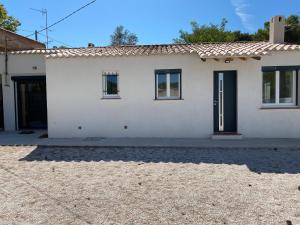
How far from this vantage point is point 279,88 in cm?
1323

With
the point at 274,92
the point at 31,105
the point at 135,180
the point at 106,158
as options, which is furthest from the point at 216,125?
the point at 31,105

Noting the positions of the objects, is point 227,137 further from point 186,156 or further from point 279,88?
point 186,156

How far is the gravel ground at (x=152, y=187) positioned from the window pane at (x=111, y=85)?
3.72m

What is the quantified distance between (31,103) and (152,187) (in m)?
11.6

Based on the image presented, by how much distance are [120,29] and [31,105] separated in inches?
1907

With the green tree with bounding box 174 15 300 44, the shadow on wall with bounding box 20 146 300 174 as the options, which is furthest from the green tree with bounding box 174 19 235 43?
the shadow on wall with bounding box 20 146 300 174

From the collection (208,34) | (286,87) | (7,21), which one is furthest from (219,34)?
(286,87)

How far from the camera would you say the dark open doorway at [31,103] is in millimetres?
16359

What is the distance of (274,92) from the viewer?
13250 millimetres

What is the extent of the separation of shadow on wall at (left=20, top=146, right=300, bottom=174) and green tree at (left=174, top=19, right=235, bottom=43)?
1372 inches

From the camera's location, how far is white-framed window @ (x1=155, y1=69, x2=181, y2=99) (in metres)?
13.5

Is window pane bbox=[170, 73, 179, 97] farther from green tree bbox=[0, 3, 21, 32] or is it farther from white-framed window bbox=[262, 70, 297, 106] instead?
green tree bbox=[0, 3, 21, 32]

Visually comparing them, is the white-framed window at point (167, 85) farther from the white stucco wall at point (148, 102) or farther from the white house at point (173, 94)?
the white stucco wall at point (148, 102)

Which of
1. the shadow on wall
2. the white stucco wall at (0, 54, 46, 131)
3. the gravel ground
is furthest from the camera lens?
the white stucco wall at (0, 54, 46, 131)
